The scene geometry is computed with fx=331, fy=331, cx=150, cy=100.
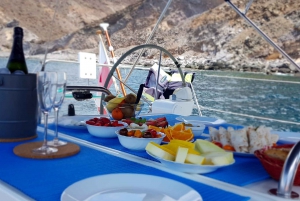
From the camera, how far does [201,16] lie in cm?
2012

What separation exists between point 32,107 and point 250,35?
1902 centimetres

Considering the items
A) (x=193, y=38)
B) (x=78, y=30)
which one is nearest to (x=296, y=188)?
(x=193, y=38)

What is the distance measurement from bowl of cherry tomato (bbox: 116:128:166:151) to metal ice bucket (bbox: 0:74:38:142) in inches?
6.4

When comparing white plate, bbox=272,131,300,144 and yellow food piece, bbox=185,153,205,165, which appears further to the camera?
white plate, bbox=272,131,300,144

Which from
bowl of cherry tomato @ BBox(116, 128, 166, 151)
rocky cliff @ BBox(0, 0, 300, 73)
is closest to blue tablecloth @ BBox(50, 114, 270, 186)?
bowl of cherry tomato @ BBox(116, 128, 166, 151)

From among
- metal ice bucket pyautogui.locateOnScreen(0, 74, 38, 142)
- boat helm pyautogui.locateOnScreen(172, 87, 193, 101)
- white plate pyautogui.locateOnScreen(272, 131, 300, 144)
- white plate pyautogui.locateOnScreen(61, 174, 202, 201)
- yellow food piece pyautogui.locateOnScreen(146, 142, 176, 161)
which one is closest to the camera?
white plate pyautogui.locateOnScreen(61, 174, 202, 201)

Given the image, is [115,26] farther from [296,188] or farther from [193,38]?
[296,188]

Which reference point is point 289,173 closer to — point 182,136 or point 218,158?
point 218,158

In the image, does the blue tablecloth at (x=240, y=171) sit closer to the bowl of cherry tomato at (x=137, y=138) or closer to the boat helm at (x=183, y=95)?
the bowl of cherry tomato at (x=137, y=138)

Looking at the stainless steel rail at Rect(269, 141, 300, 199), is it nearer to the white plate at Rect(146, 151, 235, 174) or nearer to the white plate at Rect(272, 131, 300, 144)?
the white plate at Rect(146, 151, 235, 174)

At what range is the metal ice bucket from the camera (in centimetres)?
54

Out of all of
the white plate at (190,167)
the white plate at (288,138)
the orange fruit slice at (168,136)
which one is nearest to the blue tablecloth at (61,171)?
the white plate at (190,167)

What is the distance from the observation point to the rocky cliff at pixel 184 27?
17.0m

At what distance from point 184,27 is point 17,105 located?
1913 centimetres
